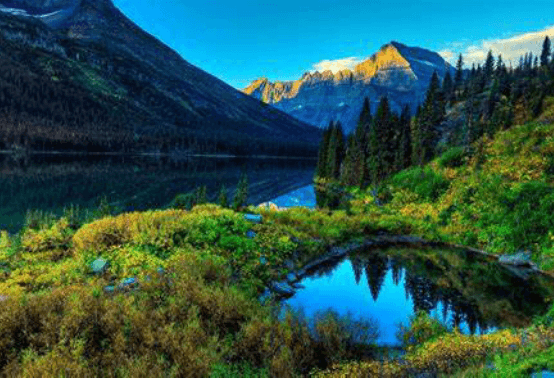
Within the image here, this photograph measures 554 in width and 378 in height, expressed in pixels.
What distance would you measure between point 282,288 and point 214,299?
1009 centimetres

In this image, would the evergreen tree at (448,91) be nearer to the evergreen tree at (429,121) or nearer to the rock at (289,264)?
the evergreen tree at (429,121)

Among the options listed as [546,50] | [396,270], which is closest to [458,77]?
[546,50]

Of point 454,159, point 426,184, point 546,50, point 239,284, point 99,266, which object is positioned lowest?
point 239,284

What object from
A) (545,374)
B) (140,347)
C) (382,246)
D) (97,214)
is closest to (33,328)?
(140,347)

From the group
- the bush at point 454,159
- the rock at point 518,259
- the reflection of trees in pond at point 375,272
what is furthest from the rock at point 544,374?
the bush at point 454,159

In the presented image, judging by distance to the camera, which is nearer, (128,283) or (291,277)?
(128,283)

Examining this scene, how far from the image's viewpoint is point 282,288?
74.4 feet

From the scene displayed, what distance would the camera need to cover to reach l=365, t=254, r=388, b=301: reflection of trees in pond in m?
25.2

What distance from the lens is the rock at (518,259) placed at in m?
29.3

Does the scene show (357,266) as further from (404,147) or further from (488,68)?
(488,68)

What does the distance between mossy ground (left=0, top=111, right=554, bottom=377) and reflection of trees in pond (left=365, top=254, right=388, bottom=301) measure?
12.3 feet

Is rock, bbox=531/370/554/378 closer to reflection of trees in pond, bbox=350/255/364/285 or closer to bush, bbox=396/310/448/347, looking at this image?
bush, bbox=396/310/448/347

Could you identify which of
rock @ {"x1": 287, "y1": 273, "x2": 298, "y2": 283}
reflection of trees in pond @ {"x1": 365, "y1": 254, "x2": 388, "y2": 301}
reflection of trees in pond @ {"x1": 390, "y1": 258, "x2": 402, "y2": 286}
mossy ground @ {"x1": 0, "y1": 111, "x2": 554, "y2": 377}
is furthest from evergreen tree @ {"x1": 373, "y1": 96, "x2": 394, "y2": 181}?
rock @ {"x1": 287, "y1": 273, "x2": 298, "y2": 283}

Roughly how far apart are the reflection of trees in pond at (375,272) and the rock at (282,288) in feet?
15.6
